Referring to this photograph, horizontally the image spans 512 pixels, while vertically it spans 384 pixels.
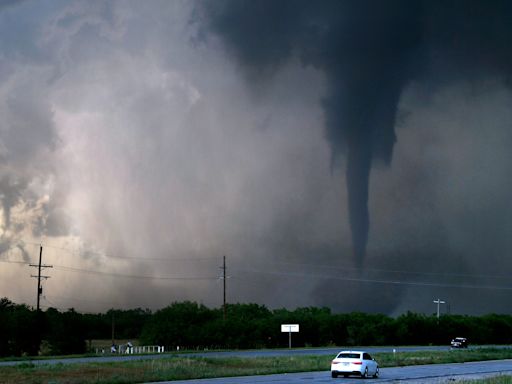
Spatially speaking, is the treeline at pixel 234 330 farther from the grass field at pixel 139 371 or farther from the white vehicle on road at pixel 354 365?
the white vehicle on road at pixel 354 365

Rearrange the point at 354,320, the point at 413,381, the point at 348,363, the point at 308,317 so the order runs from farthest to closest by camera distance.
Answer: the point at 354,320 → the point at 308,317 → the point at 348,363 → the point at 413,381

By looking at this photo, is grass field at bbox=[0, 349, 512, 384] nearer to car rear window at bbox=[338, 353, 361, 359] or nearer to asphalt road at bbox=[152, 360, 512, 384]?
asphalt road at bbox=[152, 360, 512, 384]

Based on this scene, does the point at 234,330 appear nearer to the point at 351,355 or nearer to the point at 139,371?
the point at 139,371

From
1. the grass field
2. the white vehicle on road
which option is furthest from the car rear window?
the grass field

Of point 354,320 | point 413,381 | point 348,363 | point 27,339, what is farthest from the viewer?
point 354,320

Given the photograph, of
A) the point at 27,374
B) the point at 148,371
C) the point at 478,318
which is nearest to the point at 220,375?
the point at 148,371

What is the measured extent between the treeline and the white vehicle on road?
77.5 metres

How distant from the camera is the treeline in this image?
388 feet

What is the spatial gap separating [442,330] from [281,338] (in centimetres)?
4741

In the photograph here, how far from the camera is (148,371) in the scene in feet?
182

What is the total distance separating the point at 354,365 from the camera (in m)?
50.4

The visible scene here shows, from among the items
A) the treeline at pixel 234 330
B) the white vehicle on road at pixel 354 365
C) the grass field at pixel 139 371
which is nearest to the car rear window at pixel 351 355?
the white vehicle on road at pixel 354 365

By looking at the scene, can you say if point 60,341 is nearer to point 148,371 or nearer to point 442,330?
point 148,371

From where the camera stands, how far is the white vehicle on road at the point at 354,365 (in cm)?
5022
